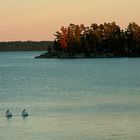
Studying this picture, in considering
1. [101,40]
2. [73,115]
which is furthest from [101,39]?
[73,115]

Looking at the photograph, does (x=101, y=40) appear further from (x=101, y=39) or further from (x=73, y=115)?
(x=73, y=115)

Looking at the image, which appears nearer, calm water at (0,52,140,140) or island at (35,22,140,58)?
calm water at (0,52,140,140)

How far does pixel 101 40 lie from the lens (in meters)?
170

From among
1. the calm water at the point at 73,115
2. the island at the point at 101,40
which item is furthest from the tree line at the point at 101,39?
the calm water at the point at 73,115

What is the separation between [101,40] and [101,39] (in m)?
0.22

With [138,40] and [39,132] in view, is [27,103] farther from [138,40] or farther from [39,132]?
[138,40]

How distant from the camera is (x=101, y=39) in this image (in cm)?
17012

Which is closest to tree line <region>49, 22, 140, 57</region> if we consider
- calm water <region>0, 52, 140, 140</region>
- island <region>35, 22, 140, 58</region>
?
island <region>35, 22, 140, 58</region>

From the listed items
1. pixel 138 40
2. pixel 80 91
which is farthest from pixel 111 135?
pixel 138 40

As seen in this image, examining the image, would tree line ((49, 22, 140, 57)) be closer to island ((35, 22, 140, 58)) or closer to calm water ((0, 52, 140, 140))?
island ((35, 22, 140, 58))

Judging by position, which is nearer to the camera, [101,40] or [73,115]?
[73,115]

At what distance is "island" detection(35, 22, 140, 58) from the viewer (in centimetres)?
16900

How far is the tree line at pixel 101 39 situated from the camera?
169000 millimetres

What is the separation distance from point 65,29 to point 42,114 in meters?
130
